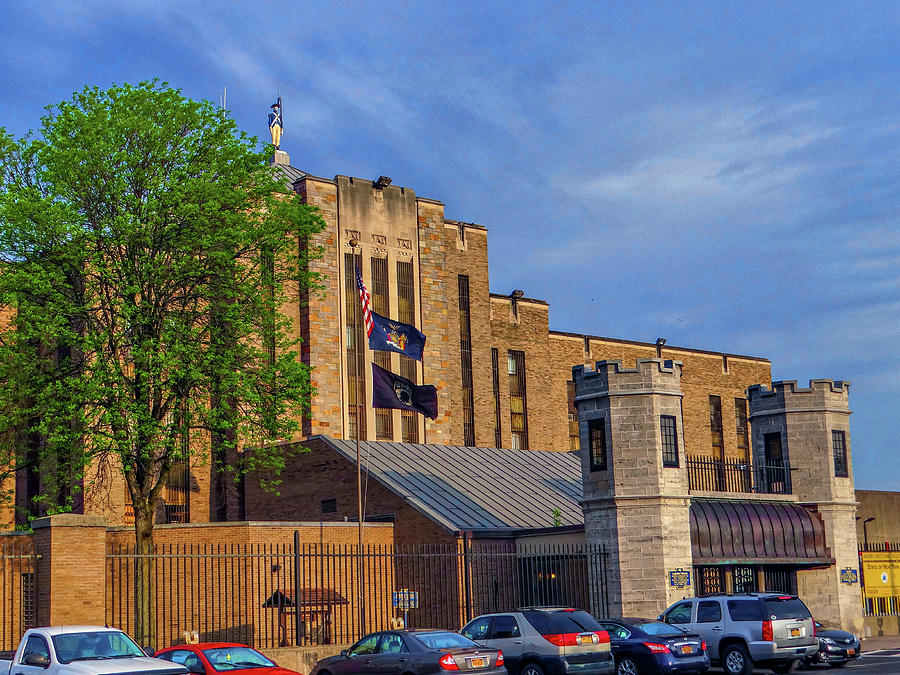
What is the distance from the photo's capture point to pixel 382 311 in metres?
56.5

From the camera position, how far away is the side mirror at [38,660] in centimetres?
1764

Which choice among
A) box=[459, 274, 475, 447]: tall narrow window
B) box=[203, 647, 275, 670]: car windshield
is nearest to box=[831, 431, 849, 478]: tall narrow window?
box=[203, 647, 275, 670]: car windshield

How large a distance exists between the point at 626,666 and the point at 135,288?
1657 centimetres

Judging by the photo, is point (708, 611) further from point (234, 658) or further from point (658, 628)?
point (234, 658)

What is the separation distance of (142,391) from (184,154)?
685 centimetres

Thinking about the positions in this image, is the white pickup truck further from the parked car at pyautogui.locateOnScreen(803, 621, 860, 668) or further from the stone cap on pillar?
the parked car at pyautogui.locateOnScreen(803, 621, 860, 668)

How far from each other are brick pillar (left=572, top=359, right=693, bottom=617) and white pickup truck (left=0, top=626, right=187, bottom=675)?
16756 mm

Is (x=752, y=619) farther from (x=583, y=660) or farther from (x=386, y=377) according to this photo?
(x=386, y=377)

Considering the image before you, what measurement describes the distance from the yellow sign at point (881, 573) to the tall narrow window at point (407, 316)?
73.6 ft

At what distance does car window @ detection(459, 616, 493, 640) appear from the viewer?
24.0m

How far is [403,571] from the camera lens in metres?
37.8

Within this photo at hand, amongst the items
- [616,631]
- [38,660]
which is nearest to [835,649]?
[616,631]

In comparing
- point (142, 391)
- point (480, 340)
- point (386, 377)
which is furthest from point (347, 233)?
point (142, 391)

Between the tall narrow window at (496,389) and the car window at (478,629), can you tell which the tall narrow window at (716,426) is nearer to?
the tall narrow window at (496,389)
